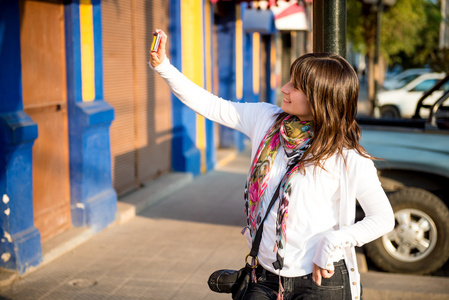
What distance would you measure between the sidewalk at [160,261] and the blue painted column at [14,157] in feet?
0.91

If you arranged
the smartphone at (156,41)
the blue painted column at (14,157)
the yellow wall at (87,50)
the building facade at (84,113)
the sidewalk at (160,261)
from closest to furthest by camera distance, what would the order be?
the smartphone at (156,41) → the sidewalk at (160,261) → the blue painted column at (14,157) → the building facade at (84,113) → the yellow wall at (87,50)

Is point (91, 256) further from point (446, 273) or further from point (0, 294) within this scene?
point (446, 273)

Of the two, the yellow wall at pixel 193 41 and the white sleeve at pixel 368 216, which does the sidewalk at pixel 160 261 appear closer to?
the yellow wall at pixel 193 41

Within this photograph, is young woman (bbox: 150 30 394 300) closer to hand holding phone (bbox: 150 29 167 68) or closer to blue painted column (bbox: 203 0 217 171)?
hand holding phone (bbox: 150 29 167 68)

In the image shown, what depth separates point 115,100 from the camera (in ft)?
27.1

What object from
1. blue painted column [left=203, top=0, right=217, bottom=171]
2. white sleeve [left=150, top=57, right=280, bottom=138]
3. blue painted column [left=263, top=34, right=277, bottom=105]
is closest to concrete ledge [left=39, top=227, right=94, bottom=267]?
white sleeve [left=150, top=57, right=280, bottom=138]

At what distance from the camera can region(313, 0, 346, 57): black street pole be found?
344 centimetres

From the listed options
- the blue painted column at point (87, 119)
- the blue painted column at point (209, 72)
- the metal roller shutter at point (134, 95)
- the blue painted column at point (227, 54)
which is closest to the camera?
the blue painted column at point (87, 119)

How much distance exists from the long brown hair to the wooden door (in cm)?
394

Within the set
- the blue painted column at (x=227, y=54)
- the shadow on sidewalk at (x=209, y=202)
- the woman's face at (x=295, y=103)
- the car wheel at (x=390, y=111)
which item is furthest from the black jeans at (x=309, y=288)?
the car wheel at (x=390, y=111)

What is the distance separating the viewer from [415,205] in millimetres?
5902

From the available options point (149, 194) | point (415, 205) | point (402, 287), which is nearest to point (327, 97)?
point (402, 287)

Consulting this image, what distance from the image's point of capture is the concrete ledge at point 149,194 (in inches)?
304

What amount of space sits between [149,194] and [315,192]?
6.25 metres
